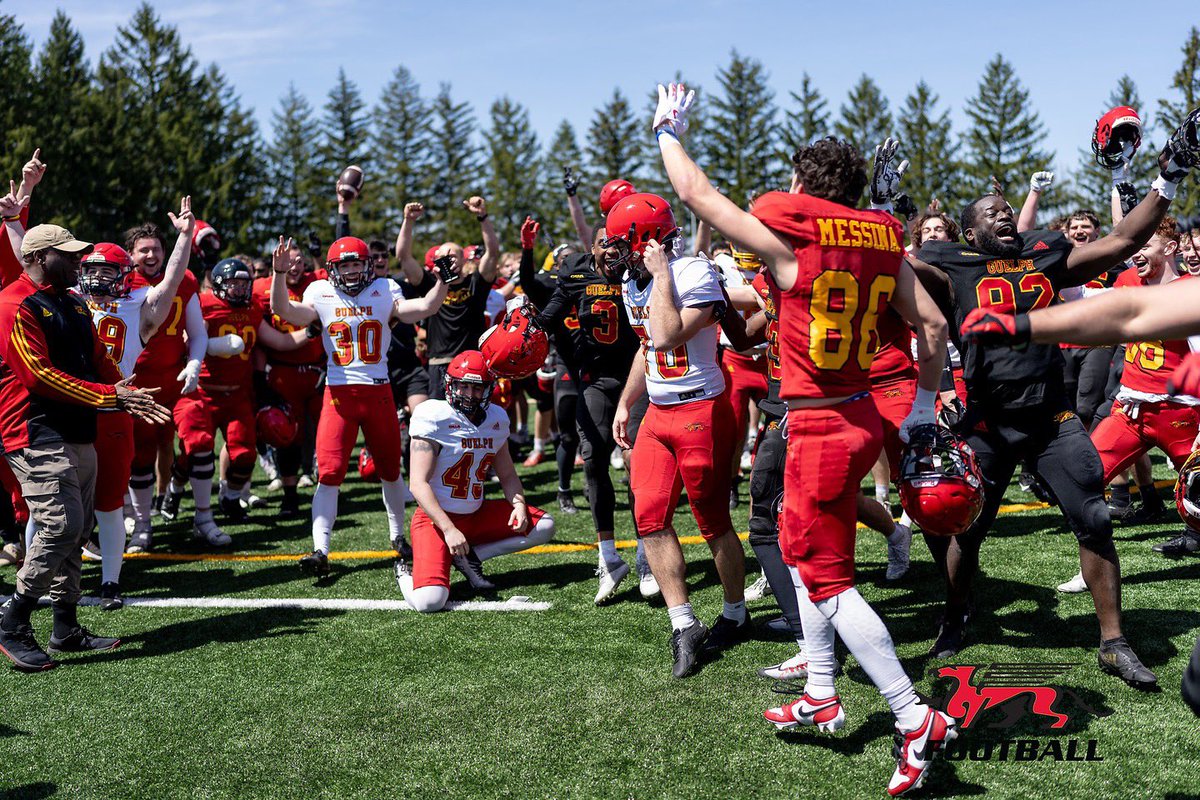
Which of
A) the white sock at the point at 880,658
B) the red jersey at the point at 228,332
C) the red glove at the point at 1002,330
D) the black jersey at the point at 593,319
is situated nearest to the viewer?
the red glove at the point at 1002,330

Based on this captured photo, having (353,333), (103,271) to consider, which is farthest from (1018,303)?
(103,271)

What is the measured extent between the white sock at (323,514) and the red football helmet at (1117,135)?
17.4 ft

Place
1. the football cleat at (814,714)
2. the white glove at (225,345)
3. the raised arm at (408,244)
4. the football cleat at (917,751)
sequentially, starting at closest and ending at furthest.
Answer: the football cleat at (917,751), the football cleat at (814,714), the raised arm at (408,244), the white glove at (225,345)

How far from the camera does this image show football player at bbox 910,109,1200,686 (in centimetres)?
454

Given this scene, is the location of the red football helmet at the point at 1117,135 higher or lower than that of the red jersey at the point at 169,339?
higher

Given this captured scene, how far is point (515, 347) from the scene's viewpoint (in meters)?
6.70

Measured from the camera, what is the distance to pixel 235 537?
864cm

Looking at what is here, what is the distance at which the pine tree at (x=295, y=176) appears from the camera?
63844 mm

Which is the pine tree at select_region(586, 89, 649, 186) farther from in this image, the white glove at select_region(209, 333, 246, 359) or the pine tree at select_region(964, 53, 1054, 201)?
the white glove at select_region(209, 333, 246, 359)

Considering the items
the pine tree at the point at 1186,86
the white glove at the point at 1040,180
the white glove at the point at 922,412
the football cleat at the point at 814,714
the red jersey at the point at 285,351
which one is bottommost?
the football cleat at the point at 814,714

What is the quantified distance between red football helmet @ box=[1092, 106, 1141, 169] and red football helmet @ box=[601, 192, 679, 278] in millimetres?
2307

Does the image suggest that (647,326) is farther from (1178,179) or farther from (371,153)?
(371,153)

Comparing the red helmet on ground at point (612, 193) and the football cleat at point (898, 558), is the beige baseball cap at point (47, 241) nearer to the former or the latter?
the red helmet on ground at point (612, 193)

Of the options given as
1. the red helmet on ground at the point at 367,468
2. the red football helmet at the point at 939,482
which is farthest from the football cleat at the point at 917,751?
the red helmet on ground at the point at 367,468
